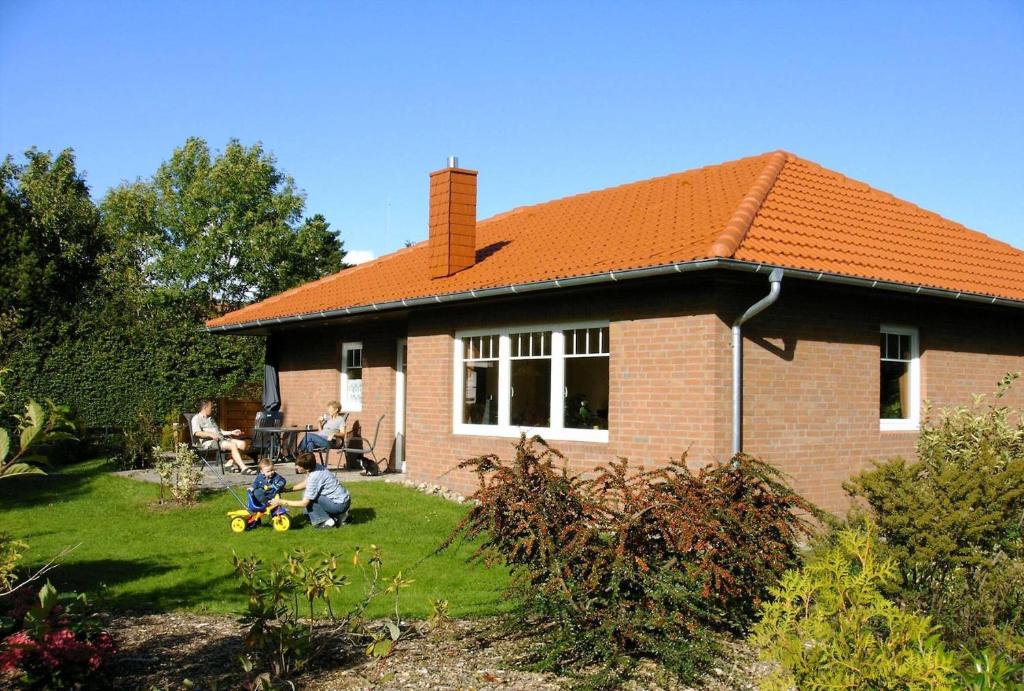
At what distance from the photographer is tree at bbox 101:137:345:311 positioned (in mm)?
36031

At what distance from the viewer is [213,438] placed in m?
16.4

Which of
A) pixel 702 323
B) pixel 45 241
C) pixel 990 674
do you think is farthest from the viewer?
pixel 45 241

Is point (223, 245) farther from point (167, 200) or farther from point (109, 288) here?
point (109, 288)

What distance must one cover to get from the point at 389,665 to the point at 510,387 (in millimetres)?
7325

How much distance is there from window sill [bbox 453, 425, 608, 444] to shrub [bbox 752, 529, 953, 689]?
19.8ft

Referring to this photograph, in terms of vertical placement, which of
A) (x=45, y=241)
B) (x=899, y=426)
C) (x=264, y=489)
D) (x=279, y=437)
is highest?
(x=45, y=241)

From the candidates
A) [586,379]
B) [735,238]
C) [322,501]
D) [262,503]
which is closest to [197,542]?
[262,503]

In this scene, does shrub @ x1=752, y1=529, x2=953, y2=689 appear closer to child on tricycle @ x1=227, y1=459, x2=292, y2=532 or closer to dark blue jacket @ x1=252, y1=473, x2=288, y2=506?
child on tricycle @ x1=227, y1=459, x2=292, y2=532

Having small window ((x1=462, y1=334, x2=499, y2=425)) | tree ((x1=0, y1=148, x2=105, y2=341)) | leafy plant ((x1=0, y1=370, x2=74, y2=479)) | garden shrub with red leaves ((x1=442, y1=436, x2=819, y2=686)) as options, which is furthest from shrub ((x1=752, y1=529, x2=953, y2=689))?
tree ((x1=0, y1=148, x2=105, y2=341))

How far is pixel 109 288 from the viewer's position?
103 ft

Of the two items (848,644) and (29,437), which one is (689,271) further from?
(29,437)

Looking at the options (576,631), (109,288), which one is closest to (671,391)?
(576,631)

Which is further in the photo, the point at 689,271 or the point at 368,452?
the point at 368,452

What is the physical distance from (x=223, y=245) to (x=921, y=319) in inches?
1149
